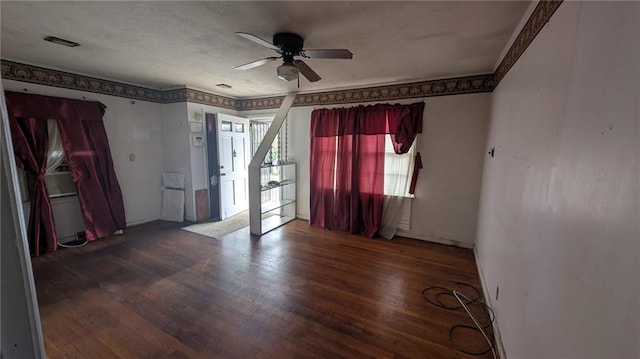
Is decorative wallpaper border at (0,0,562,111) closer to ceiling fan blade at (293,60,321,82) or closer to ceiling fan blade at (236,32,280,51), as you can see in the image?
ceiling fan blade at (293,60,321,82)

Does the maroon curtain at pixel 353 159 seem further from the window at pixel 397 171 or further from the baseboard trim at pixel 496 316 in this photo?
the baseboard trim at pixel 496 316

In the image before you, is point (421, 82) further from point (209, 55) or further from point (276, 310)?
point (276, 310)

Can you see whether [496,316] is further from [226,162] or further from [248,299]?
[226,162]

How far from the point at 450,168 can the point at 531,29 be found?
205 centimetres

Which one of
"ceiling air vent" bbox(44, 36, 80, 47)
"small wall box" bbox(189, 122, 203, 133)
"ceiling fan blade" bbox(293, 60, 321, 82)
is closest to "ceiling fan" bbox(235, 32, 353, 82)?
"ceiling fan blade" bbox(293, 60, 321, 82)

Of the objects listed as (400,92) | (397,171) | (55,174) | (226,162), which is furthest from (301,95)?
(55,174)

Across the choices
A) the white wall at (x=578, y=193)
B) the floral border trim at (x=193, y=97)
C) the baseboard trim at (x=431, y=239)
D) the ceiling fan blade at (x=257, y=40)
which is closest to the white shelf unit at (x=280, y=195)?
the floral border trim at (x=193, y=97)

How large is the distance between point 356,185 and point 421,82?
176 centimetres

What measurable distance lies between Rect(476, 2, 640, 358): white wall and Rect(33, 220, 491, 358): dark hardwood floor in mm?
827

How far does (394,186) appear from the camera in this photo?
12.7ft

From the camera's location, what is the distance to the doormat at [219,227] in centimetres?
396

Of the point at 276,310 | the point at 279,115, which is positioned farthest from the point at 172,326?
the point at 279,115

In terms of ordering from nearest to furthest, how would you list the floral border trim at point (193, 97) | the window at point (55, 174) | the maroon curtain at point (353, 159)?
1. the window at point (55, 174)
2. the maroon curtain at point (353, 159)
3. the floral border trim at point (193, 97)

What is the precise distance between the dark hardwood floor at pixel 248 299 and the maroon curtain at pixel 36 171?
24cm
